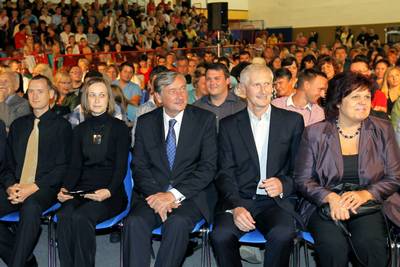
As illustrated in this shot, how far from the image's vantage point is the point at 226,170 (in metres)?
3.47

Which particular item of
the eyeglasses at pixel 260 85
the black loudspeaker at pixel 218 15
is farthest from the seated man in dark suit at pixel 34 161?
the black loudspeaker at pixel 218 15

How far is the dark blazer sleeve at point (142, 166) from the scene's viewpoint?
3514 mm

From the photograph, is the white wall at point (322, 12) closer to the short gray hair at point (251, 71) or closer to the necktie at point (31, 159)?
the short gray hair at point (251, 71)

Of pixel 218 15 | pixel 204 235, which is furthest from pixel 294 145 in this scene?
pixel 218 15

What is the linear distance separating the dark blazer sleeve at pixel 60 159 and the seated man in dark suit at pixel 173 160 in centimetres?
57

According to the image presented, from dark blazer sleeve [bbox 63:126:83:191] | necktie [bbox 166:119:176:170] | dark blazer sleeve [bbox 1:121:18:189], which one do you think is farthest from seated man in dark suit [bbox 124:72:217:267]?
dark blazer sleeve [bbox 1:121:18:189]

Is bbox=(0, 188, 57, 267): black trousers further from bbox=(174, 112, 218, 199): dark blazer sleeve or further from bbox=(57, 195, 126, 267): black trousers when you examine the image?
bbox=(174, 112, 218, 199): dark blazer sleeve

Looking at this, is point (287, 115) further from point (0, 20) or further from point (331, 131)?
point (0, 20)

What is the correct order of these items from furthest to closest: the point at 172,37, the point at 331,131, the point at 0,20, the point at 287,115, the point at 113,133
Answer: the point at 172,37 → the point at 0,20 → the point at 113,133 → the point at 287,115 → the point at 331,131

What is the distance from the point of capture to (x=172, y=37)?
16250 mm

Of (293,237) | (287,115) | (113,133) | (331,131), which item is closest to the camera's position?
(293,237)

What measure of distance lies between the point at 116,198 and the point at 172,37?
13.1m

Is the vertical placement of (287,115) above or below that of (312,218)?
above

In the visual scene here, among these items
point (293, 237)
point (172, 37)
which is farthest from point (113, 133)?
point (172, 37)
